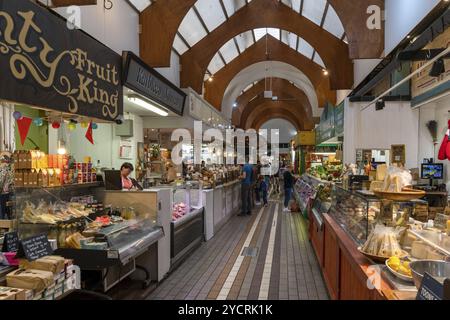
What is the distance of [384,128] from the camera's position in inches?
309

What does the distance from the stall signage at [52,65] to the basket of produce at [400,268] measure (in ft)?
10.5

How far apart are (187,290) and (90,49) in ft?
10.7

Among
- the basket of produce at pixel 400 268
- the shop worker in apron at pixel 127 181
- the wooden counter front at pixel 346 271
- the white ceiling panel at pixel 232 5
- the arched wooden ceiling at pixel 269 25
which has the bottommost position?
the wooden counter front at pixel 346 271

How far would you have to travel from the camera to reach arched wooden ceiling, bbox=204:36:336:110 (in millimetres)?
11953

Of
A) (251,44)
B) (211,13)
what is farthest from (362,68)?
(251,44)

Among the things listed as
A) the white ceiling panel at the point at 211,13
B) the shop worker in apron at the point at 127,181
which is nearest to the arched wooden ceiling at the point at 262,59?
the white ceiling panel at the point at 211,13

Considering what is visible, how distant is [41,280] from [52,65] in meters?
2.14

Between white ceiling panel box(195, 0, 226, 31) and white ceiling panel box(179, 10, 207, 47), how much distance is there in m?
0.20

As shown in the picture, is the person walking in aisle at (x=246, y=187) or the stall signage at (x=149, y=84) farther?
the person walking in aisle at (x=246, y=187)

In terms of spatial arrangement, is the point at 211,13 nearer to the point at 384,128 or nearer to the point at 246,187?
the point at 246,187

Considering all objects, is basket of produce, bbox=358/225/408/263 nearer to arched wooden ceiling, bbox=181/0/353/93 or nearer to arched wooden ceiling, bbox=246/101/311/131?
arched wooden ceiling, bbox=181/0/353/93

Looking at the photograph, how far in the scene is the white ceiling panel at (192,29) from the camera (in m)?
8.08

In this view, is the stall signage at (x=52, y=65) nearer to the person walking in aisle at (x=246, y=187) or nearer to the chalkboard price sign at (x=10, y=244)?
the chalkboard price sign at (x=10, y=244)

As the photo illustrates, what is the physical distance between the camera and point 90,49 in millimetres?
3936
